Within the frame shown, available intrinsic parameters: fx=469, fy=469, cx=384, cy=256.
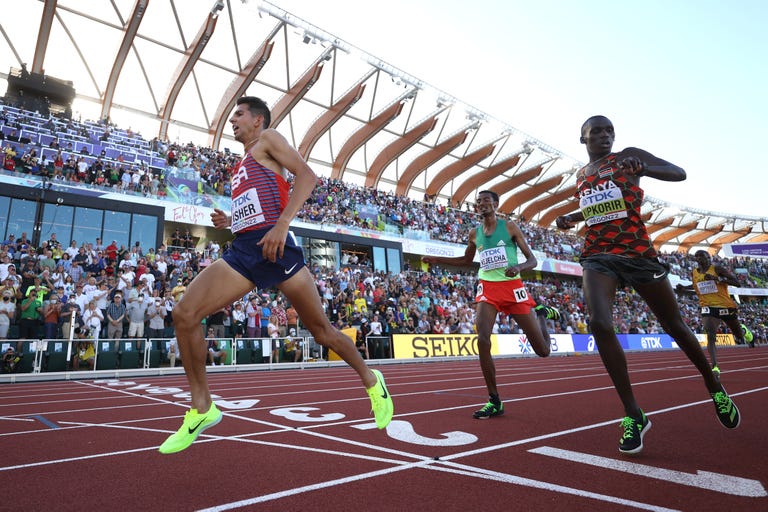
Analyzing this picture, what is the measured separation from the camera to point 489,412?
165 inches

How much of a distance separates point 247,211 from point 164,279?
495 inches

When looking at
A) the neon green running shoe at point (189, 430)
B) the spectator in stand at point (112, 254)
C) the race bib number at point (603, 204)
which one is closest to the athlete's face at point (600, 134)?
the race bib number at point (603, 204)

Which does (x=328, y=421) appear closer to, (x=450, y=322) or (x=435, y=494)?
(x=435, y=494)

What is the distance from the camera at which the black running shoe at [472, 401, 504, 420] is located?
414 centimetres

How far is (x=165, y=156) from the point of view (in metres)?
23.9

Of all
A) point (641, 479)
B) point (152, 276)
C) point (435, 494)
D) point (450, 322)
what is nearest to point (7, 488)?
point (435, 494)

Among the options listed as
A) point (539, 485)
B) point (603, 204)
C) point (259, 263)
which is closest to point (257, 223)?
point (259, 263)

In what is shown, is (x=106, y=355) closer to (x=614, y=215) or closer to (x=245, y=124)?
(x=245, y=124)

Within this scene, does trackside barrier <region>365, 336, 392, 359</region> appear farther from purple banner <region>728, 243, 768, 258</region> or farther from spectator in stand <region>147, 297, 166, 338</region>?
purple banner <region>728, 243, 768, 258</region>

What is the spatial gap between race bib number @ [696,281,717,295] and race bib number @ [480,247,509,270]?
5.33 metres

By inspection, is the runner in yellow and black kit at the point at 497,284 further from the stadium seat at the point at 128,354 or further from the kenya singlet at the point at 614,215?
the stadium seat at the point at 128,354

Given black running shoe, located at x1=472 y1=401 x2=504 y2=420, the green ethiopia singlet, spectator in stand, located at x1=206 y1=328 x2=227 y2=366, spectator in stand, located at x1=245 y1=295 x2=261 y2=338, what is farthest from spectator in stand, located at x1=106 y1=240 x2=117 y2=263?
black running shoe, located at x1=472 y1=401 x2=504 y2=420

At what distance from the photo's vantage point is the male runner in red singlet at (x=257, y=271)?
2.83 metres

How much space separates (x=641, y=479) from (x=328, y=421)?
2560 mm
